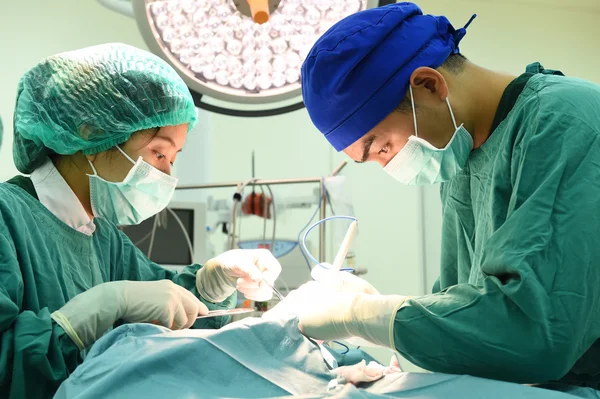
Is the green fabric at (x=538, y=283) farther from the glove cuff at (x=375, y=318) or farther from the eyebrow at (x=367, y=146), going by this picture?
the eyebrow at (x=367, y=146)

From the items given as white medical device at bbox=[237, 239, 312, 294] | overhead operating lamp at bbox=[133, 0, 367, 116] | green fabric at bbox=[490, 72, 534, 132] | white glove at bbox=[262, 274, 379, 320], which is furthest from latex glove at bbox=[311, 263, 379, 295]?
white medical device at bbox=[237, 239, 312, 294]

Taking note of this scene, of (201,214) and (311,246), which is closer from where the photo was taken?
(201,214)

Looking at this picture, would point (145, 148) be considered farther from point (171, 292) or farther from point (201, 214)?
point (201, 214)

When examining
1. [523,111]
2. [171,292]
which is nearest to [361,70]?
[523,111]

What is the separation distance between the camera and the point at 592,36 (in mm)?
3898

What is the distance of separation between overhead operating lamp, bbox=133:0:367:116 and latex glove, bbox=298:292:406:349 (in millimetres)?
492

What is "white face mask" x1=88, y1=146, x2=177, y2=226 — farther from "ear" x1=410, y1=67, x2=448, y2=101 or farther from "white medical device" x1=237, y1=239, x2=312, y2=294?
"white medical device" x1=237, y1=239, x2=312, y2=294

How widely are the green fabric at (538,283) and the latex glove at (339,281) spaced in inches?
17.0

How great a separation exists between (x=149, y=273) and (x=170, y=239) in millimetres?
1106

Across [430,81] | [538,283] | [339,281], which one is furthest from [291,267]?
[538,283]

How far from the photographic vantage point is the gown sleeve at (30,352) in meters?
1.06

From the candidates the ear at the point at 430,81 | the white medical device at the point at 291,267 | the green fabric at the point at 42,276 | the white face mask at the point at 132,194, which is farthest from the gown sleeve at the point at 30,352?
the white medical device at the point at 291,267

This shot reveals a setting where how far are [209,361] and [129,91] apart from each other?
0.73 meters

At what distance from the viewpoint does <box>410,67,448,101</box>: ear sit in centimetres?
122
